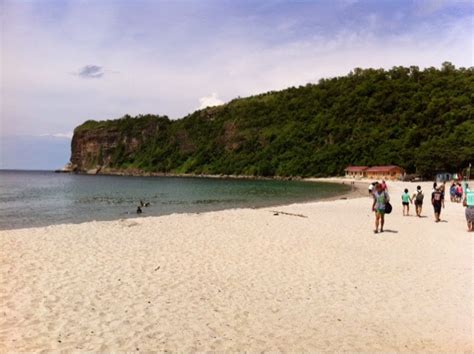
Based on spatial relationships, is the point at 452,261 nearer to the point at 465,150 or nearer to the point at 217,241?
the point at 217,241

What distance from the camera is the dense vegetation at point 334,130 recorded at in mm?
98938

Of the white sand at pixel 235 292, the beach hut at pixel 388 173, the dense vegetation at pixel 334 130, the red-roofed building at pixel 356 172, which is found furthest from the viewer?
the dense vegetation at pixel 334 130

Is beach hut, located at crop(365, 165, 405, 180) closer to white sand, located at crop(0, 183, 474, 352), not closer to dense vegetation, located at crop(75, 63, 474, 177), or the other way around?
dense vegetation, located at crop(75, 63, 474, 177)

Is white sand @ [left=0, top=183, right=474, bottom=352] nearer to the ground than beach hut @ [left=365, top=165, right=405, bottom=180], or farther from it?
nearer to the ground

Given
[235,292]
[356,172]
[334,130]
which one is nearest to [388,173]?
[356,172]

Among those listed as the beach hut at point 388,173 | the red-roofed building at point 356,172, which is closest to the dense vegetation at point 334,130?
the beach hut at point 388,173

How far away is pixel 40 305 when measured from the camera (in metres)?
6.96

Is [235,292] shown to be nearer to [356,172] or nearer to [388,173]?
[388,173]

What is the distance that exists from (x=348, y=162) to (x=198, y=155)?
7062cm

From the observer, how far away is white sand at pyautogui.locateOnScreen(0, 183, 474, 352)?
19.1 feet

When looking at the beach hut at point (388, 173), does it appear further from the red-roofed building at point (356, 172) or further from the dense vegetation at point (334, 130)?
the dense vegetation at point (334, 130)

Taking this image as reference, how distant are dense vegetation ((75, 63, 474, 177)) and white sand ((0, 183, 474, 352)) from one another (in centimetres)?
7848

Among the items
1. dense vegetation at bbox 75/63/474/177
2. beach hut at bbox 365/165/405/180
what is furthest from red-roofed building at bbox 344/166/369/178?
dense vegetation at bbox 75/63/474/177

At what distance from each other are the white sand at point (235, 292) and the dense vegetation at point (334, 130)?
257 ft
